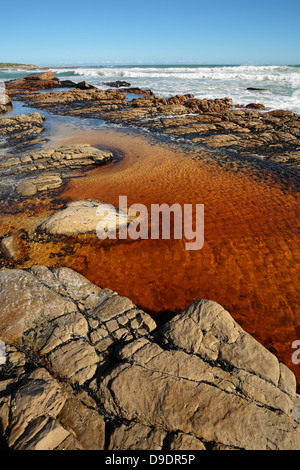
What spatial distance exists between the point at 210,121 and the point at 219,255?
67.5ft

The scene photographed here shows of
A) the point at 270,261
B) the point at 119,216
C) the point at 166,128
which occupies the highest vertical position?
the point at 166,128

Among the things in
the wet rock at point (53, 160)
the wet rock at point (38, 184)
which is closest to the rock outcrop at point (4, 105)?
the wet rock at point (53, 160)

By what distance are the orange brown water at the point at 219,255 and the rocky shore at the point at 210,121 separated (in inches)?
238

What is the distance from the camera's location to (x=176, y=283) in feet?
22.6

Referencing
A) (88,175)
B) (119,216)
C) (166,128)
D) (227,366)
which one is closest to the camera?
(227,366)

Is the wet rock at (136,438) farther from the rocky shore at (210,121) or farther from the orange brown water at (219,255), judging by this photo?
the rocky shore at (210,121)

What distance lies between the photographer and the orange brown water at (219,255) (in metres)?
6.21

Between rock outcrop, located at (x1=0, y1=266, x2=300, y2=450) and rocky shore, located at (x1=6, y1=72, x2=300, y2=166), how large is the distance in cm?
1415

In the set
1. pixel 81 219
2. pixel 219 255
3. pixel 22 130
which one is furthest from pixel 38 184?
pixel 22 130

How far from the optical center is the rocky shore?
17172mm

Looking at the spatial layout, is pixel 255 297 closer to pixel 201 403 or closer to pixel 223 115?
pixel 201 403

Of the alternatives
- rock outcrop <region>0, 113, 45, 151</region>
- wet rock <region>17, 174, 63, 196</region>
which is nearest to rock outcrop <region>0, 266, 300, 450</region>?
wet rock <region>17, 174, 63, 196</region>
